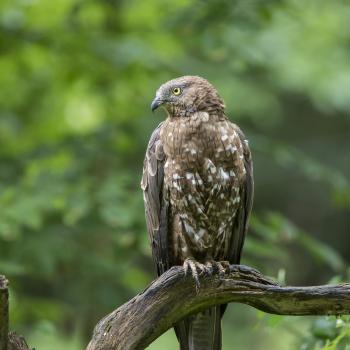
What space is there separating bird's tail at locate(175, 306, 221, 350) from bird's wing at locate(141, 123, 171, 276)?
1.21 ft

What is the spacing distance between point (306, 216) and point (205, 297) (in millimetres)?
6861

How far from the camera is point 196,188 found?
490 centimetres

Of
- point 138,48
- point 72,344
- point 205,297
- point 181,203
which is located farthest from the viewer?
point 72,344

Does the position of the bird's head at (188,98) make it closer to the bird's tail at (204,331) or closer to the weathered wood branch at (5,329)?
the bird's tail at (204,331)

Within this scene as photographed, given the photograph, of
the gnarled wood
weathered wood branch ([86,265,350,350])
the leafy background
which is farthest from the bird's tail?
the gnarled wood

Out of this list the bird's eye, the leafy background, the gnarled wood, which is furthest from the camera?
the leafy background

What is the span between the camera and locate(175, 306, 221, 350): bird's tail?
4988 mm

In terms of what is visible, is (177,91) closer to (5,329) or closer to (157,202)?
(157,202)

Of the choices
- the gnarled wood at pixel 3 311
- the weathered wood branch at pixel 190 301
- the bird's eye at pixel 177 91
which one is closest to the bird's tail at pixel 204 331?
the weathered wood branch at pixel 190 301

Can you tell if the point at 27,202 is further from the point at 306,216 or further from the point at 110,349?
the point at 306,216

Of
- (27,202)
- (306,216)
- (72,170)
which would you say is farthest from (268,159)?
(27,202)

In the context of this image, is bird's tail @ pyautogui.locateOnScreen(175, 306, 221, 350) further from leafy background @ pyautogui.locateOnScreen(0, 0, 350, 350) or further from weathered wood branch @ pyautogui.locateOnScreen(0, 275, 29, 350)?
Result: weathered wood branch @ pyautogui.locateOnScreen(0, 275, 29, 350)

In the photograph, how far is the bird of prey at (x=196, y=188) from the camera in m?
4.92

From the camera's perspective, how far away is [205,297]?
420cm
